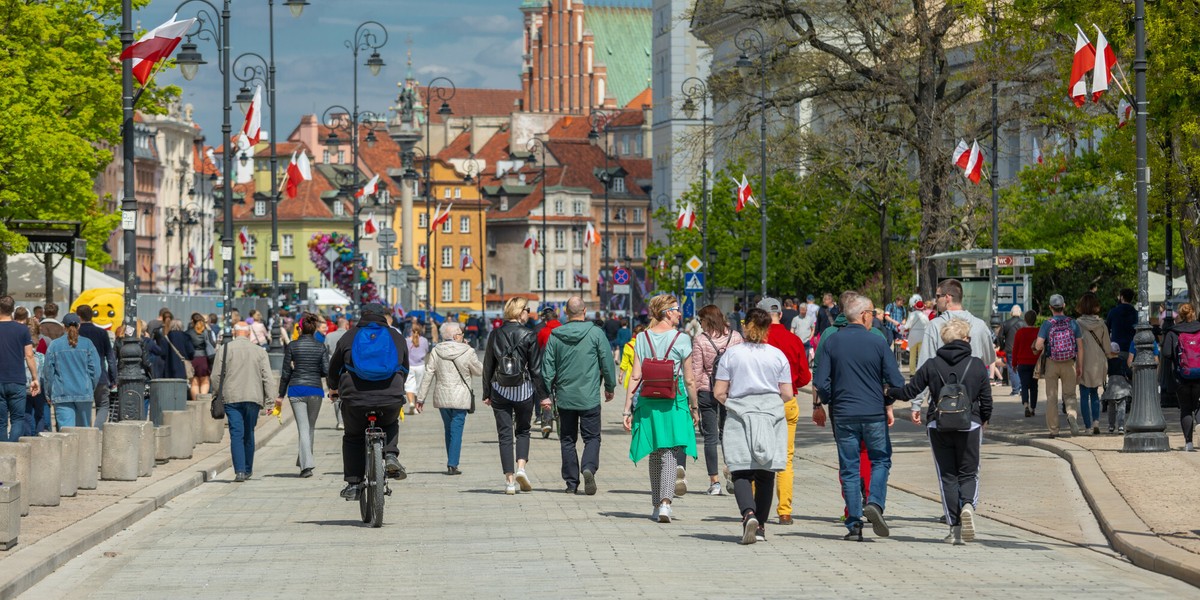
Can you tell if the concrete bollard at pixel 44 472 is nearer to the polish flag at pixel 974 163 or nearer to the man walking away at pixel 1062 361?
the man walking away at pixel 1062 361

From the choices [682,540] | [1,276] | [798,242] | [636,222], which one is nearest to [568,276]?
[636,222]

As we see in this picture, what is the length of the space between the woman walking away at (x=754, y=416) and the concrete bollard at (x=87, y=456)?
20.8 ft

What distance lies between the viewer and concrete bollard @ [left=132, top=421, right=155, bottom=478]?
2005 cm

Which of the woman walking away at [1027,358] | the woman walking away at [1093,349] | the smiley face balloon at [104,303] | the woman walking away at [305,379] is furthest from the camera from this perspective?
the smiley face balloon at [104,303]

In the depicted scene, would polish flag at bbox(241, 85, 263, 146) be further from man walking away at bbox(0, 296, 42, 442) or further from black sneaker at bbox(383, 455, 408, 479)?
black sneaker at bbox(383, 455, 408, 479)

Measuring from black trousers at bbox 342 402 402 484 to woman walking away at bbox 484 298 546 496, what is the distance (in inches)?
105

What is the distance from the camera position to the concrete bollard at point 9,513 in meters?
12.9

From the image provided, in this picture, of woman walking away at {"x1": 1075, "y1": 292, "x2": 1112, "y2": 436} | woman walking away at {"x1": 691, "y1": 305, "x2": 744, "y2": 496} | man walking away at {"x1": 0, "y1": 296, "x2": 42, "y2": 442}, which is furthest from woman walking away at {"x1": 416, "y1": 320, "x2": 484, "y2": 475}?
woman walking away at {"x1": 1075, "y1": 292, "x2": 1112, "y2": 436}

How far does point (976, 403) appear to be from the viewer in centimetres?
1399

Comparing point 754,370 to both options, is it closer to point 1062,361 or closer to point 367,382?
point 367,382

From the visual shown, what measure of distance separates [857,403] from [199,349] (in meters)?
19.2

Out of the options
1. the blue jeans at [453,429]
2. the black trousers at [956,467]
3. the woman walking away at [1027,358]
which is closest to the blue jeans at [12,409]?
the blue jeans at [453,429]

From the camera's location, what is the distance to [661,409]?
633 inches

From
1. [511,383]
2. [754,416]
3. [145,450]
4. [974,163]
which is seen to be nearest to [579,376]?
[511,383]
